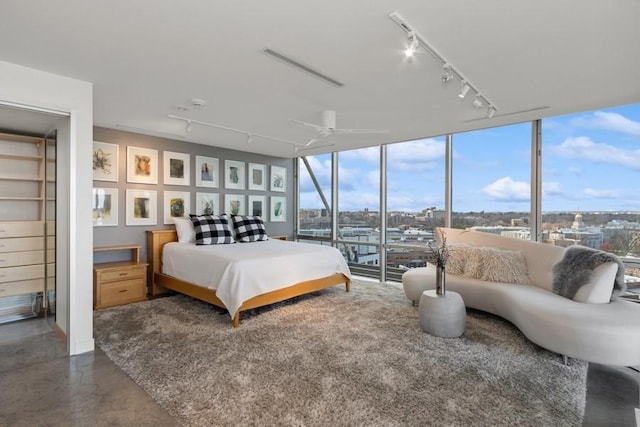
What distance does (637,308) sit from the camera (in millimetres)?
2707

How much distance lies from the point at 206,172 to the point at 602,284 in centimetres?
531

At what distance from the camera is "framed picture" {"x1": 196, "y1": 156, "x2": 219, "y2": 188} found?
5480mm

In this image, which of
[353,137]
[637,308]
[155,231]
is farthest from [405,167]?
[155,231]

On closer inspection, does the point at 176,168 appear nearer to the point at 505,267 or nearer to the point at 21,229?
the point at 21,229

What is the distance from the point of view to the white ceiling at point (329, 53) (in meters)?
1.88

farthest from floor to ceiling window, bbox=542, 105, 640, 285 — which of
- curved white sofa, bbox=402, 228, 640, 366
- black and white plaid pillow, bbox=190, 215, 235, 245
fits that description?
black and white plaid pillow, bbox=190, 215, 235, 245

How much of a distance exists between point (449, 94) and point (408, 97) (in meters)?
0.39

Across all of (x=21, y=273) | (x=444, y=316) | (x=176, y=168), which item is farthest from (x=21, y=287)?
(x=444, y=316)

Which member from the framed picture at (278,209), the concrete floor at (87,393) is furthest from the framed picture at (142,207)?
the framed picture at (278,209)

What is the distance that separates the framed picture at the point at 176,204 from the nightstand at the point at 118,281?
73 centimetres

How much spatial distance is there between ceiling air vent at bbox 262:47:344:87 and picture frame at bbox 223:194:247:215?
3.57m

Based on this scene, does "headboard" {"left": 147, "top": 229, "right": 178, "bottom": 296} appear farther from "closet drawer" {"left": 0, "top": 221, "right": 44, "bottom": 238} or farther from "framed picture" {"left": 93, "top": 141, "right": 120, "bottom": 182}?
"closet drawer" {"left": 0, "top": 221, "right": 44, "bottom": 238}

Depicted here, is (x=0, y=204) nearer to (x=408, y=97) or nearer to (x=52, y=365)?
(x=52, y=365)

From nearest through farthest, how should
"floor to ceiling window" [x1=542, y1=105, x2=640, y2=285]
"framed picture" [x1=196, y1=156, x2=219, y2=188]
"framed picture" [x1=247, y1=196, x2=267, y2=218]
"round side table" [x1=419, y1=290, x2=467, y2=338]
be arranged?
"round side table" [x1=419, y1=290, x2=467, y2=338], "floor to ceiling window" [x1=542, y1=105, x2=640, y2=285], "framed picture" [x1=196, y1=156, x2=219, y2=188], "framed picture" [x1=247, y1=196, x2=267, y2=218]
